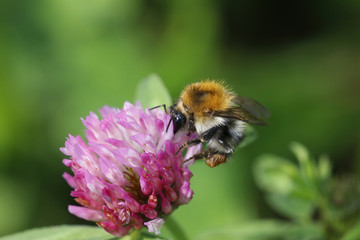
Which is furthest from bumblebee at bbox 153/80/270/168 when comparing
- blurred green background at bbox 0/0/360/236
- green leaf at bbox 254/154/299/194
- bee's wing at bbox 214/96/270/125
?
blurred green background at bbox 0/0/360/236

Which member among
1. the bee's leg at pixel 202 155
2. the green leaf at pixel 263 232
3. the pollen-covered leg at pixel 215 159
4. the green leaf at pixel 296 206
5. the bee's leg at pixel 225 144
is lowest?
the green leaf at pixel 263 232

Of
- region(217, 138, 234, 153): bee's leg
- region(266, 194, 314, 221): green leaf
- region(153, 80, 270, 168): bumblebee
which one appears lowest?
region(266, 194, 314, 221): green leaf

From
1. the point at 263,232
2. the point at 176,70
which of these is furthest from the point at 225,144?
the point at 176,70

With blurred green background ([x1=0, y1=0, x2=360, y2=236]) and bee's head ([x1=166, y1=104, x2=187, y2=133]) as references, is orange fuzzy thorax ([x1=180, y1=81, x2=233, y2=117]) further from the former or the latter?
blurred green background ([x1=0, y1=0, x2=360, y2=236])

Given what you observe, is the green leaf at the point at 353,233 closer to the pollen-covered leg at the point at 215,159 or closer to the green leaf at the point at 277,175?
the green leaf at the point at 277,175

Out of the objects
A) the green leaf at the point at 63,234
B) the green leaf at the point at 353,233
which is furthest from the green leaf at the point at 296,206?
the green leaf at the point at 63,234

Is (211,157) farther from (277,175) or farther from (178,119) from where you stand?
(277,175)

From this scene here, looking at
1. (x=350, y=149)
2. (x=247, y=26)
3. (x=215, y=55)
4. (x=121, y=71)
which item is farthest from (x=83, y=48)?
(x=350, y=149)
